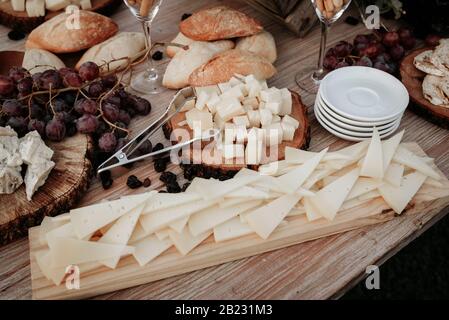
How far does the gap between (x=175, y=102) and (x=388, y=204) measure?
2.08 feet

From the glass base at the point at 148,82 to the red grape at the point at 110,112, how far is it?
9.4 inches

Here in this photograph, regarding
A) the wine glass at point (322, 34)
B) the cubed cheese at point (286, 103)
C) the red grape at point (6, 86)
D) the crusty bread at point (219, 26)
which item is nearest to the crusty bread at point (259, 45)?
the crusty bread at point (219, 26)

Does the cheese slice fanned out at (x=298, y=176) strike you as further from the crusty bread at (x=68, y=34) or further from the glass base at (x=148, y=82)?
the crusty bread at (x=68, y=34)

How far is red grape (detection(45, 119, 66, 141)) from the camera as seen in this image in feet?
3.90

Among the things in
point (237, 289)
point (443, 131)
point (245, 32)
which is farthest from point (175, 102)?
point (443, 131)

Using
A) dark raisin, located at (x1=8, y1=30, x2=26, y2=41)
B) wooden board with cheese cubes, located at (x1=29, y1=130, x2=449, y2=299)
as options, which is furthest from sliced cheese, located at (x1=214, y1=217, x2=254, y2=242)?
dark raisin, located at (x1=8, y1=30, x2=26, y2=41)

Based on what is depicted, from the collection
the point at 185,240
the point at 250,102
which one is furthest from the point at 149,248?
the point at 250,102

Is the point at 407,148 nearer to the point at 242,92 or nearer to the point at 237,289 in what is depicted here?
the point at 242,92

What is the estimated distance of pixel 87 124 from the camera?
1203 millimetres

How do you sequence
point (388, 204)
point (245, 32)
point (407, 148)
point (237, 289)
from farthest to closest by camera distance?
1. point (245, 32)
2. point (407, 148)
3. point (388, 204)
4. point (237, 289)

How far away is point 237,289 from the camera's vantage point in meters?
1.00

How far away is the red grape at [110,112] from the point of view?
4.11ft

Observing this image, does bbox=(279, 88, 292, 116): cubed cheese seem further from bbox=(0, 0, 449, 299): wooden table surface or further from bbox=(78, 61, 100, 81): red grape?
bbox=(78, 61, 100, 81): red grape

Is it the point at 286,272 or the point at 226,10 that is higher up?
the point at 226,10
